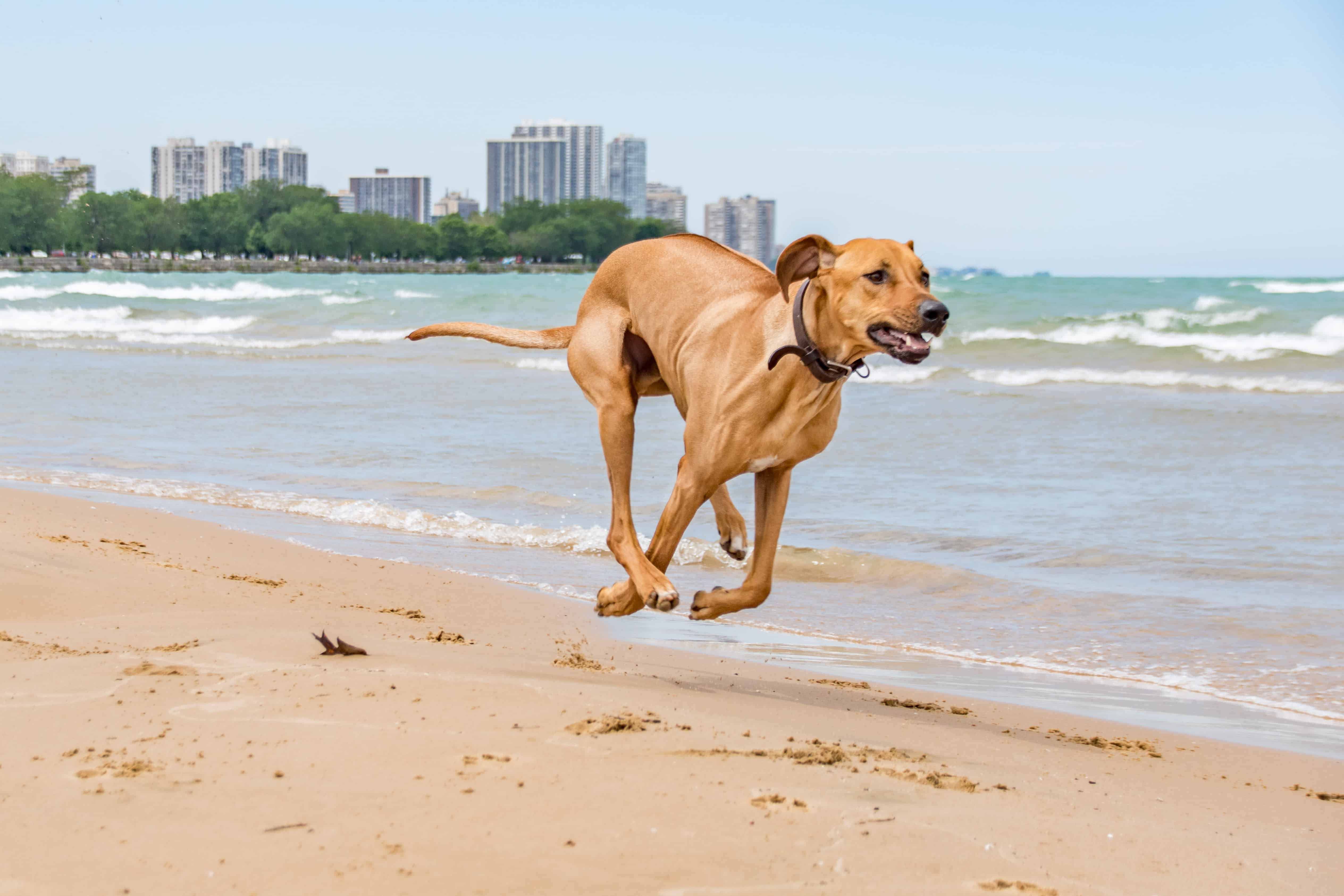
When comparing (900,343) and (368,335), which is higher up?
(900,343)

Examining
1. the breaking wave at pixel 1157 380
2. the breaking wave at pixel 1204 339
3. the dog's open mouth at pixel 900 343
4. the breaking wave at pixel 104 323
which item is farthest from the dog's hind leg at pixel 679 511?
the breaking wave at pixel 104 323

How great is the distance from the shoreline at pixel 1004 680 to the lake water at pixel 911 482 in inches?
2.8

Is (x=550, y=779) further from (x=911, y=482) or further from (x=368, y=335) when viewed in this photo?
(x=368, y=335)

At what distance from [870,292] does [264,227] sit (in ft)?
523

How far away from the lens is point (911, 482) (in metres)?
13.0

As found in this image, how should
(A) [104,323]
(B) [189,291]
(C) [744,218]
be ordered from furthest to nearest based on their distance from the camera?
(B) [189,291]
(C) [744,218]
(A) [104,323]

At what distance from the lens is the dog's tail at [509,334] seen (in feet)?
19.5

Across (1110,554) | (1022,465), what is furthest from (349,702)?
(1022,465)

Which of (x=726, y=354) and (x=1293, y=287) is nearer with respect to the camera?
(x=726, y=354)

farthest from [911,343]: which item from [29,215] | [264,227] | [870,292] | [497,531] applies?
[264,227]

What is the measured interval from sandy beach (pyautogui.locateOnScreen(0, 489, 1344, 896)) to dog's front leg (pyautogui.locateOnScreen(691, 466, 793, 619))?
369 mm

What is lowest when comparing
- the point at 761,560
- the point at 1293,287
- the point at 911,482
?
the point at 911,482

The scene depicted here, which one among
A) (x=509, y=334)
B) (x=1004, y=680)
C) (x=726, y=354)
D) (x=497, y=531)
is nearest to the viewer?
(x=726, y=354)

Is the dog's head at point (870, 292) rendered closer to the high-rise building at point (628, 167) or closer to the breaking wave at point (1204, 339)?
the breaking wave at point (1204, 339)
